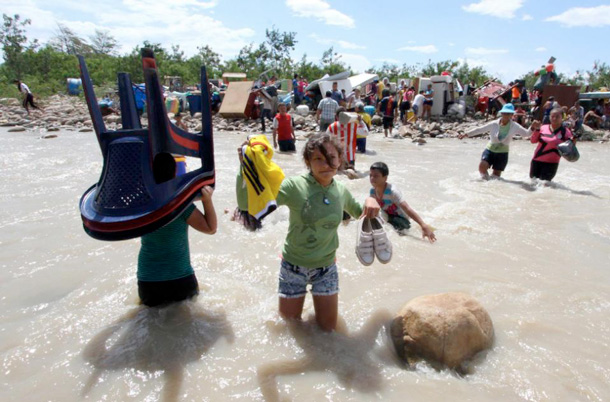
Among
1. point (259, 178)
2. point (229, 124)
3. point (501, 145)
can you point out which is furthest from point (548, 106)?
point (259, 178)

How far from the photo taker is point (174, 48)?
164 ft

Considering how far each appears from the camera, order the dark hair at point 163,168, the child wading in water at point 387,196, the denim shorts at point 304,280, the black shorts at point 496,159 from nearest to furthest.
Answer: the dark hair at point 163,168
the denim shorts at point 304,280
the child wading in water at point 387,196
the black shorts at point 496,159

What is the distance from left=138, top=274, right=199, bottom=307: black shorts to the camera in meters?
2.96

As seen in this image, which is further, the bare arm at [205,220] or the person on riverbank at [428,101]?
the person on riverbank at [428,101]

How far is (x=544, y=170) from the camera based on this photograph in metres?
8.09

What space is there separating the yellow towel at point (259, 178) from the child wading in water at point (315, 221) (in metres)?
0.29

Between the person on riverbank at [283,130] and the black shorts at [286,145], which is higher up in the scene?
the person on riverbank at [283,130]

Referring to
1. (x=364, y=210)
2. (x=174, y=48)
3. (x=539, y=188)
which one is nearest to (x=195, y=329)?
(x=364, y=210)

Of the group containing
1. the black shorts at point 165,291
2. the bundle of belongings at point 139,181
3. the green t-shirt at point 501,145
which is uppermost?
the bundle of belongings at point 139,181

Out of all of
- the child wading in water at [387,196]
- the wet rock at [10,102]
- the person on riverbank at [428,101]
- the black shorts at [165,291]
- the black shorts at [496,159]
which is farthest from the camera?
the wet rock at [10,102]

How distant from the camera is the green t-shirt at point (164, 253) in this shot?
2.86 m

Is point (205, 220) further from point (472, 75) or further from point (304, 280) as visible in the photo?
point (472, 75)

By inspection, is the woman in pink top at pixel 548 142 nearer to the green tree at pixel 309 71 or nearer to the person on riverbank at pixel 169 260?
the person on riverbank at pixel 169 260

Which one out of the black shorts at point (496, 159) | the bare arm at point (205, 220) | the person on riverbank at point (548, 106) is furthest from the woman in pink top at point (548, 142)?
the person on riverbank at point (548, 106)
